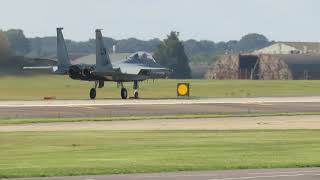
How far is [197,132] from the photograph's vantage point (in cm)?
4472

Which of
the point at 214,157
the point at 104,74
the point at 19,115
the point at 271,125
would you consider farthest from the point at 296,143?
the point at 104,74

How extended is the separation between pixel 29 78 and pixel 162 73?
13.6m

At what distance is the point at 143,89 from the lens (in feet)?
368

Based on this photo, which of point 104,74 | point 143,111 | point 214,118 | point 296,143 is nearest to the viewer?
point 296,143

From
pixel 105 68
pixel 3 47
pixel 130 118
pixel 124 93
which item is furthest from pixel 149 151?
pixel 124 93

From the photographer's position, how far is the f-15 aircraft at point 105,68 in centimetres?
8406

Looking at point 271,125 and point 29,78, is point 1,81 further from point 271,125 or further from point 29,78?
point 271,125

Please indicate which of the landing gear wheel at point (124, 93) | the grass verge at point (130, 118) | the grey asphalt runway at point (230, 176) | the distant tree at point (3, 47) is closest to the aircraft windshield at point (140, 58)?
the landing gear wheel at point (124, 93)

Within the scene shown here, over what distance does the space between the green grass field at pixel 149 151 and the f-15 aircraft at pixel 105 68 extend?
1553 inches

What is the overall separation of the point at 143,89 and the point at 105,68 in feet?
87.6

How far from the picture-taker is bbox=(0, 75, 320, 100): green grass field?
298ft

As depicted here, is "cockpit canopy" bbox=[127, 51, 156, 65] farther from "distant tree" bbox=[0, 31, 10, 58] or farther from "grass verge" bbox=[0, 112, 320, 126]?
"grass verge" bbox=[0, 112, 320, 126]

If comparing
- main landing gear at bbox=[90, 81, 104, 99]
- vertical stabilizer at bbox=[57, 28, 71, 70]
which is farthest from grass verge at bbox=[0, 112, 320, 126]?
main landing gear at bbox=[90, 81, 104, 99]

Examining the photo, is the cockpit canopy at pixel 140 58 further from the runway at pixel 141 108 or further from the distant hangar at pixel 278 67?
the distant hangar at pixel 278 67
